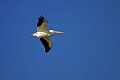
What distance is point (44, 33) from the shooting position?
74062mm

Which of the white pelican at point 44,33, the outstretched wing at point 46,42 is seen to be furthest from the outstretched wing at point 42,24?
the outstretched wing at point 46,42

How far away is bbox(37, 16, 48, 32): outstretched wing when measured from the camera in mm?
71812

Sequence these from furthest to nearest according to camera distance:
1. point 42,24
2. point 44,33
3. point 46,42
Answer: point 46,42 < point 44,33 < point 42,24

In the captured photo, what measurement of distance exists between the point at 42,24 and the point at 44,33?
1.92 metres

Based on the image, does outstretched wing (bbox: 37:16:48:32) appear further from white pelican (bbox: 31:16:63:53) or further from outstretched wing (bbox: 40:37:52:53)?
outstretched wing (bbox: 40:37:52:53)

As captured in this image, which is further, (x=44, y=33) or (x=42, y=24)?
(x=44, y=33)

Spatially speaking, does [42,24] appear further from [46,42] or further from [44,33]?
[46,42]

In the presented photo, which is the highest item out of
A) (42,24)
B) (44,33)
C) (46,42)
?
(42,24)

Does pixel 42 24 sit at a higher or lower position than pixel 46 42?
higher

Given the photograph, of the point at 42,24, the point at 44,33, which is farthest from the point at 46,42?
the point at 42,24

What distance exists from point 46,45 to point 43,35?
1667 mm

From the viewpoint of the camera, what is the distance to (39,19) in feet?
235

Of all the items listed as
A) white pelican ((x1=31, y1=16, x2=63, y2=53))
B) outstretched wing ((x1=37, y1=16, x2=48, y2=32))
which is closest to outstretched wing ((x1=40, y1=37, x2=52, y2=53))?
white pelican ((x1=31, y1=16, x2=63, y2=53))

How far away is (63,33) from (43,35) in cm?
303
